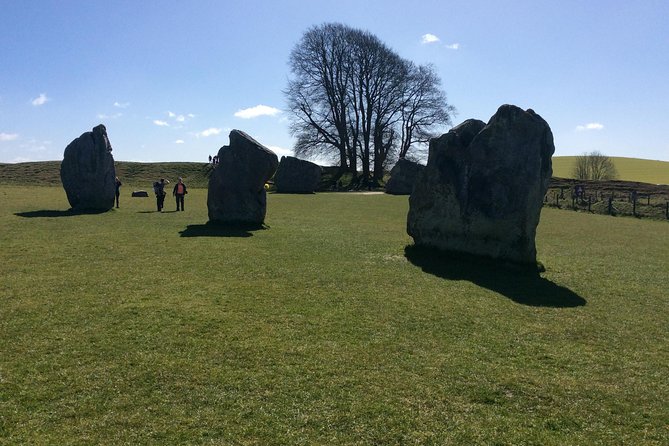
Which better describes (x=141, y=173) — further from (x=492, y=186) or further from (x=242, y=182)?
(x=492, y=186)

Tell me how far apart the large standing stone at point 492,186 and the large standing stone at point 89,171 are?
14.6m

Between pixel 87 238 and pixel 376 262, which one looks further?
pixel 87 238

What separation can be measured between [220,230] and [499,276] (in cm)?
894

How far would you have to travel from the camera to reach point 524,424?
14.4ft

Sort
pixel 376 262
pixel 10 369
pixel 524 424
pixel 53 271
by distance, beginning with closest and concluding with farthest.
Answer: pixel 524 424, pixel 10 369, pixel 53 271, pixel 376 262

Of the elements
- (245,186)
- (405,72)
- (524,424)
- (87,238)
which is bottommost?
(524,424)

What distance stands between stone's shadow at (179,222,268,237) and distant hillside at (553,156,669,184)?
57734 millimetres

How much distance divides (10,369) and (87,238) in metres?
9.05

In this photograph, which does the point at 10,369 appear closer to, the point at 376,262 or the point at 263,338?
the point at 263,338

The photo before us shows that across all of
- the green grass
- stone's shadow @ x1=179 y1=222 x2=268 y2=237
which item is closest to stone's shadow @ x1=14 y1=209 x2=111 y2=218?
stone's shadow @ x1=179 y1=222 x2=268 y2=237

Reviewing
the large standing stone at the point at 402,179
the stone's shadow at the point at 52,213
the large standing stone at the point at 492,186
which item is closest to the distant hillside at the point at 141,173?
the large standing stone at the point at 402,179

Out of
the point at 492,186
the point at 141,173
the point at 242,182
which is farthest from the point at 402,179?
the point at 141,173

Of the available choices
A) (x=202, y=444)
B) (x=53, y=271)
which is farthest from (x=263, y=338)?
(x=53, y=271)

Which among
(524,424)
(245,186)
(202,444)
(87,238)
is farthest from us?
(245,186)
